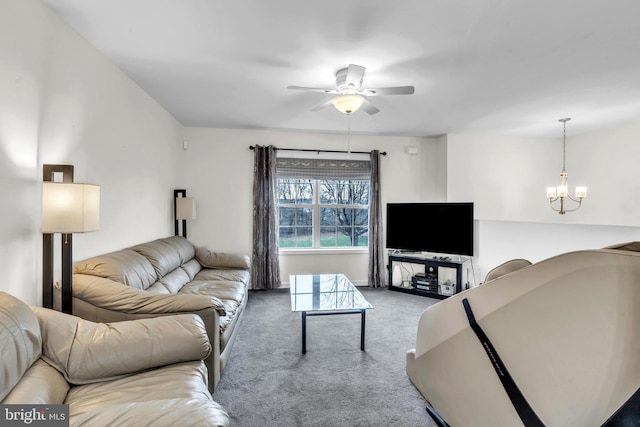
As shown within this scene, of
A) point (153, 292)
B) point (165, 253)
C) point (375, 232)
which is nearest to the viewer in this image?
point (153, 292)

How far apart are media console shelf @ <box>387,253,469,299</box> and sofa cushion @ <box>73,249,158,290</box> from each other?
132 inches

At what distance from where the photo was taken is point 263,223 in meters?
4.58

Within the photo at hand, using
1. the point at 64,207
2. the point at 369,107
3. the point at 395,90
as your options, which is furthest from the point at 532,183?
the point at 64,207

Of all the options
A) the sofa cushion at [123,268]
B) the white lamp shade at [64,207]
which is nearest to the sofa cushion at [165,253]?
the sofa cushion at [123,268]

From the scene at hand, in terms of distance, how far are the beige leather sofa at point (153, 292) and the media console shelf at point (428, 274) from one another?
8.32 feet

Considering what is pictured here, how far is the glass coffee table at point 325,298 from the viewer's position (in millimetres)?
2686

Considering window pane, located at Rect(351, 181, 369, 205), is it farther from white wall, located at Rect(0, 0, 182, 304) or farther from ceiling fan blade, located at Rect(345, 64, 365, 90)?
white wall, located at Rect(0, 0, 182, 304)

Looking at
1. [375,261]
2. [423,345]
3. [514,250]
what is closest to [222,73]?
[423,345]

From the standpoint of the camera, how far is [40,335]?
1.38 meters

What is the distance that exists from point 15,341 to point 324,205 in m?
4.04

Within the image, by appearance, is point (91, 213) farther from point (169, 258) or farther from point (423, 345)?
point (423, 345)

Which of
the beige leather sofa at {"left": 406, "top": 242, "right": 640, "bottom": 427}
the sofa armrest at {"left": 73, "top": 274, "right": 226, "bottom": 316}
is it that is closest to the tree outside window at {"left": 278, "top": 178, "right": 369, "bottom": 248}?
the sofa armrest at {"left": 73, "top": 274, "right": 226, "bottom": 316}

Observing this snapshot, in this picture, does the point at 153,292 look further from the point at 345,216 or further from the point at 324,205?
the point at 345,216

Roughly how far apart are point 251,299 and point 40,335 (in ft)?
9.60
